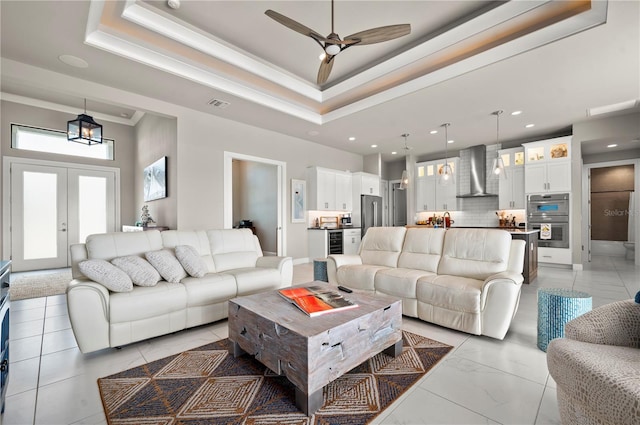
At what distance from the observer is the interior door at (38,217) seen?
580 cm

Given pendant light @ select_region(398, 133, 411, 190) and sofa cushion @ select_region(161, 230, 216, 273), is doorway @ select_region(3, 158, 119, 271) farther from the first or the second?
pendant light @ select_region(398, 133, 411, 190)

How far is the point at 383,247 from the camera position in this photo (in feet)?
12.6

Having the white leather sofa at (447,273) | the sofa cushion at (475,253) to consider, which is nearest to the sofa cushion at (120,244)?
the white leather sofa at (447,273)

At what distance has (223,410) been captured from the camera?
165cm

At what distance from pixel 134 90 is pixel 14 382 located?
378 centimetres

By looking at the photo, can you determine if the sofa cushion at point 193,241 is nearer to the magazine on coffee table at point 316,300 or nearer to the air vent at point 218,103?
the magazine on coffee table at point 316,300

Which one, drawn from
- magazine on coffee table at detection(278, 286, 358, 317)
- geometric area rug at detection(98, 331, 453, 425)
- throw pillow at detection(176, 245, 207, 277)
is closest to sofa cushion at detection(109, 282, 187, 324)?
throw pillow at detection(176, 245, 207, 277)

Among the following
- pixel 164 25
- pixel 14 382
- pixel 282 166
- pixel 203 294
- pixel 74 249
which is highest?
pixel 164 25

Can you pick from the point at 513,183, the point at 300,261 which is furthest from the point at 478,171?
the point at 300,261

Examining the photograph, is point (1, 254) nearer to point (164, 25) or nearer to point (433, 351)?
point (164, 25)

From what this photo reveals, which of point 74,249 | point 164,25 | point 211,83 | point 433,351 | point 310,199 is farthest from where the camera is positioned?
point 310,199

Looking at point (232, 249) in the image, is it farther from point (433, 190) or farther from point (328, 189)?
point (433, 190)

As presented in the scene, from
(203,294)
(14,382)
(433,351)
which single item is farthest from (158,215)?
(433,351)

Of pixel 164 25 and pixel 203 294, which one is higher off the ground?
pixel 164 25
